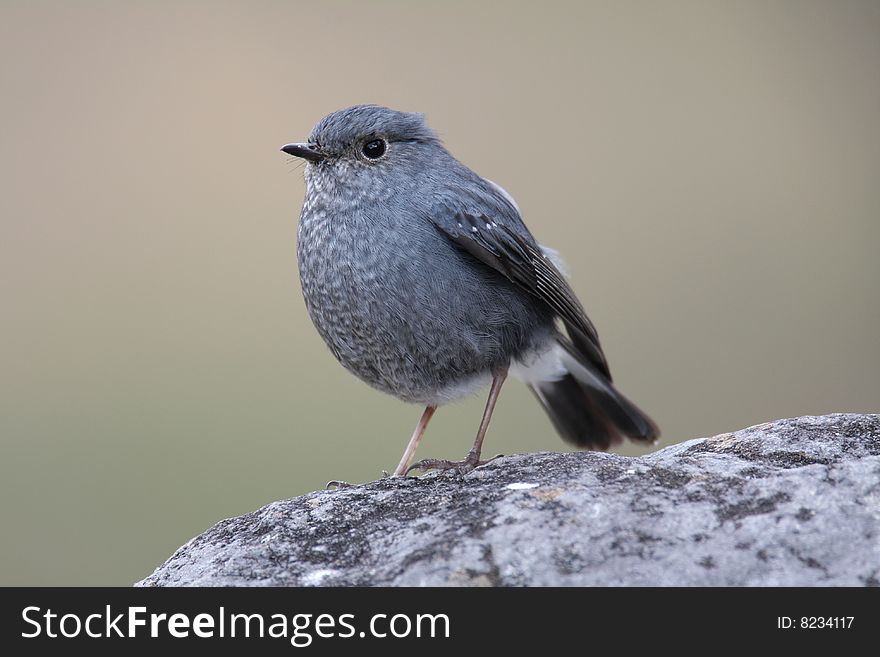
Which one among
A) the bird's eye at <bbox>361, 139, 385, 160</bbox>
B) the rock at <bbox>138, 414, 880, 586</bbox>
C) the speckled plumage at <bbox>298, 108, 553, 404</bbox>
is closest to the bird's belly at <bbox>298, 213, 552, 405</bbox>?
the speckled plumage at <bbox>298, 108, 553, 404</bbox>

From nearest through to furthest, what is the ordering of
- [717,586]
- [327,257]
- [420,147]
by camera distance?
[717,586], [327,257], [420,147]

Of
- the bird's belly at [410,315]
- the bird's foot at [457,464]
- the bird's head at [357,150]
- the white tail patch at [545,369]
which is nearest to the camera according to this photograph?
the bird's foot at [457,464]

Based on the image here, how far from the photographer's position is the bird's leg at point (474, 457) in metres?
4.00

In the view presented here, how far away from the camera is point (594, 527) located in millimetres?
2906

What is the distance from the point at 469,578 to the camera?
8.96 ft

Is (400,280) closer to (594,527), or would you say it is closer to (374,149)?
(374,149)

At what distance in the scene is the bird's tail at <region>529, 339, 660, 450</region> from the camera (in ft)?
17.7

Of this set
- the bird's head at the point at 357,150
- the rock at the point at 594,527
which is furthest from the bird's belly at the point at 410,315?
the rock at the point at 594,527

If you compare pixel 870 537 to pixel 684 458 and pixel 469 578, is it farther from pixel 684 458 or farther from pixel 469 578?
pixel 469 578

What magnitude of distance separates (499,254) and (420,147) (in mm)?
770

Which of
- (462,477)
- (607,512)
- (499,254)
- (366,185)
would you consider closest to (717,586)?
(607,512)

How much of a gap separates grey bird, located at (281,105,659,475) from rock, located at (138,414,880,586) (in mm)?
694

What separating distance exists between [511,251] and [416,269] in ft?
1.77

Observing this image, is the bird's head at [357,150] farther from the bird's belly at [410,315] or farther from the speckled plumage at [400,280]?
the bird's belly at [410,315]
